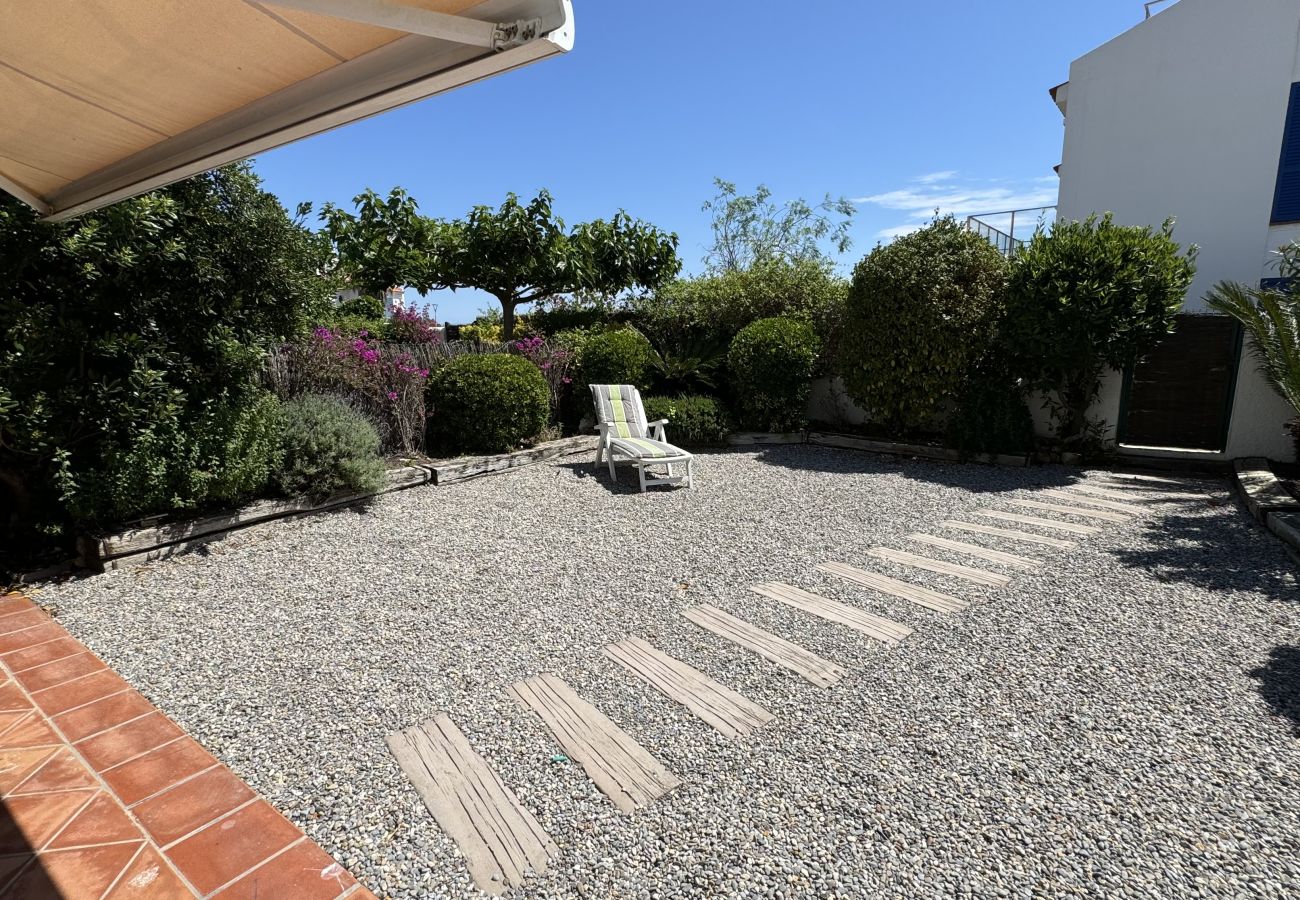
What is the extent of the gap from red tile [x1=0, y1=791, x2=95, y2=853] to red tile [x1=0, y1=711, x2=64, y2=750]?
1.22 feet

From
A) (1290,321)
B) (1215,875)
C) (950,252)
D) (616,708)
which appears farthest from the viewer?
(950,252)

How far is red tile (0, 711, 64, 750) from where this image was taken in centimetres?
238

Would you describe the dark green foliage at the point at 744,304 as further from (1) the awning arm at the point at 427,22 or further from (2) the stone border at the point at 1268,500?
(1) the awning arm at the point at 427,22

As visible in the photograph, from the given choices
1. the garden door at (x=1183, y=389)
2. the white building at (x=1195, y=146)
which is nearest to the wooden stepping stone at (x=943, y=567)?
the garden door at (x=1183, y=389)

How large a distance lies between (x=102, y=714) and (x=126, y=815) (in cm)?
82

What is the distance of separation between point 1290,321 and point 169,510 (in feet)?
33.5

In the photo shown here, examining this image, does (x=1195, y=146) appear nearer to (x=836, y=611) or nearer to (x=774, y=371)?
(x=774, y=371)

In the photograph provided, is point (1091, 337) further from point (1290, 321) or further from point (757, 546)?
point (757, 546)

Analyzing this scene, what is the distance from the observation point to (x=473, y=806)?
204 centimetres

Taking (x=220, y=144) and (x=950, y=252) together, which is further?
(x=950, y=252)

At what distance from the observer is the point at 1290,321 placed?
6.12 metres

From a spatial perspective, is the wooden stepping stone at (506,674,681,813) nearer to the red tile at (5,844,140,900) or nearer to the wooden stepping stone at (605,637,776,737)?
the wooden stepping stone at (605,637,776,737)

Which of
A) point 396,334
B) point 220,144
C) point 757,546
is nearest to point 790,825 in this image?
point 757,546

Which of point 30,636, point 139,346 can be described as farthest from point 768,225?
point 30,636
